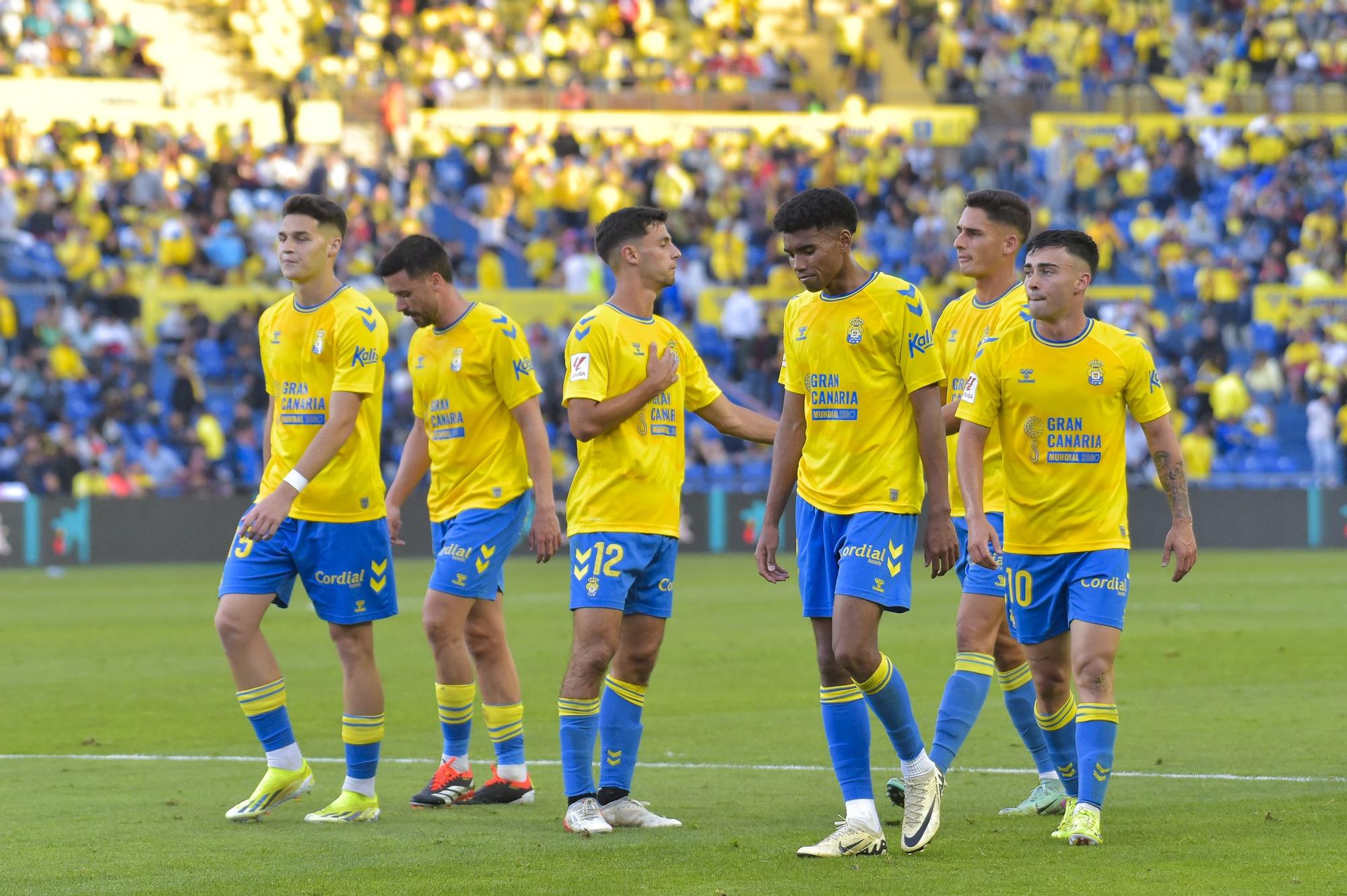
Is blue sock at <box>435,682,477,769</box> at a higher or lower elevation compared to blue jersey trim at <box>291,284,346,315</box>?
lower

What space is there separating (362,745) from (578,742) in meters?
0.92

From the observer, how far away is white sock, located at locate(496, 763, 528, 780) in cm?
852

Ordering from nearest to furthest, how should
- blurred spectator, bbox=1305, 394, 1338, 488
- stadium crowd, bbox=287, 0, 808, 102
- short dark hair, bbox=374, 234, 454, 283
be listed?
short dark hair, bbox=374, 234, 454, 283 < blurred spectator, bbox=1305, 394, 1338, 488 < stadium crowd, bbox=287, 0, 808, 102

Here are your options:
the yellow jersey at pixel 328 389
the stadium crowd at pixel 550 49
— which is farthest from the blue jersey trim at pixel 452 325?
the stadium crowd at pixel 550 49

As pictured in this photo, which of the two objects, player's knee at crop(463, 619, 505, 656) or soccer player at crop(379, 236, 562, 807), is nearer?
soccer player at crop(379, 236, 562, 807)

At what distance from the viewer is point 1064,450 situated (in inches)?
291

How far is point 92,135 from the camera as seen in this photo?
3219 cm

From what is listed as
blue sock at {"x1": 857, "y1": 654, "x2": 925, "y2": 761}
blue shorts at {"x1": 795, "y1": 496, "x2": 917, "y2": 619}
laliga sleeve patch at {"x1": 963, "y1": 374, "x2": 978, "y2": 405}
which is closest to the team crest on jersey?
laliga sleeve patch at {"x1": 963, "y1": 374, "x2": 978, "y2": 405}

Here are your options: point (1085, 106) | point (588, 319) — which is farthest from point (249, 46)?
point (588, 319)

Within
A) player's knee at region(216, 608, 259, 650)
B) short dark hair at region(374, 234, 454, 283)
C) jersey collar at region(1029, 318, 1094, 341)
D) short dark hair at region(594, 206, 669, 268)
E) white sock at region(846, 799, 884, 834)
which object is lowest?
white sock at region(846, 799, 884, 834)

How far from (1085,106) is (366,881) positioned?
32.6m

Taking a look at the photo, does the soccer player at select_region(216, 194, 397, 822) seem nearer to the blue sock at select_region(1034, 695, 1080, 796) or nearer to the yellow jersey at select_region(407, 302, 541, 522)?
the yellow jersey at select_region(407, 302, 541, 522)

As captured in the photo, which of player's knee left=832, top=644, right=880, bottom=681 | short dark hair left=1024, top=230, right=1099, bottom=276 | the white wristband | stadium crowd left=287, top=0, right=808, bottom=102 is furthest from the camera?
stadium crowd left=287, top=0, right=808, bottom=102

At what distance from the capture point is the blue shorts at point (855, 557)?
6996 mm
